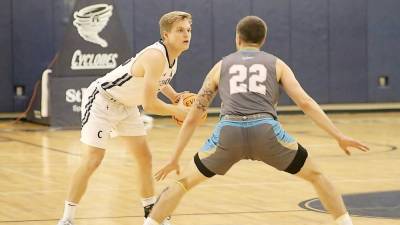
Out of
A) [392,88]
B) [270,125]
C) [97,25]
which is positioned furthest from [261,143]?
[392,88]

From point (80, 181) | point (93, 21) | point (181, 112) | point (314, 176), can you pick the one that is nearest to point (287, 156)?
point (314, 176)

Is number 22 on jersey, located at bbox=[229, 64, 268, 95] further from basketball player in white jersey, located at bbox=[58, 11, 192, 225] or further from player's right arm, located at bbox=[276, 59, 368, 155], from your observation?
basketball player in white jersey, located at bbox=[58, 11, 192, 225]

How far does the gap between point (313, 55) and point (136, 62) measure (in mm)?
13715

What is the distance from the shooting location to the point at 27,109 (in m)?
19.3

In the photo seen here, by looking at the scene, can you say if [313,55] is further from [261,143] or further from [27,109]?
[261,143]

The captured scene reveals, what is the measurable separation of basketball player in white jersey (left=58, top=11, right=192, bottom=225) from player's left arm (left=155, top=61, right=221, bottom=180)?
0.80 m

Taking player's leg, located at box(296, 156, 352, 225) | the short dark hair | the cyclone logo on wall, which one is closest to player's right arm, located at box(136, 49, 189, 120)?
the short dark hair

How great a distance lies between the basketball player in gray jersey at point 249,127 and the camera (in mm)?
6270

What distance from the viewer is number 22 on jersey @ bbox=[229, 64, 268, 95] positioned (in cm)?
631

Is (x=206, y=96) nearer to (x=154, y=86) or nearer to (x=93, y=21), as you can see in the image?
(x=154, y=86)

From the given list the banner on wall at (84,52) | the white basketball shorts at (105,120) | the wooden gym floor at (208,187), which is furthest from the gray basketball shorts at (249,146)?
the banner on wall at (84,52)

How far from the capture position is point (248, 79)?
6.32 meters

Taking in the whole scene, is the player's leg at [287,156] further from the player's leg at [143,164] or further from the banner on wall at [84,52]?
the banner on wall at [84,52]

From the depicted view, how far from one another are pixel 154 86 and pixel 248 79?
1012mm
